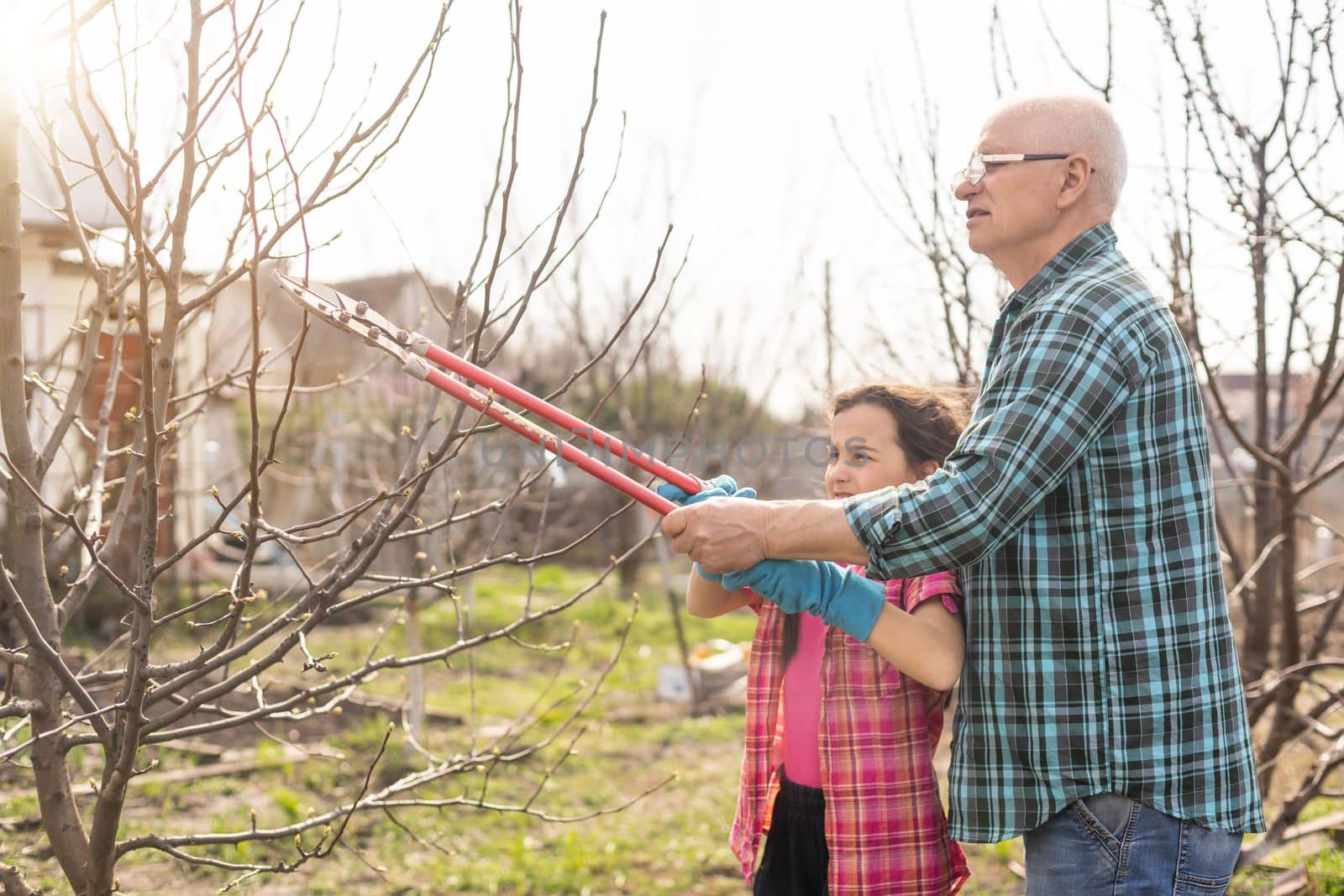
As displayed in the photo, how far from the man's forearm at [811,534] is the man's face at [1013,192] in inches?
20.8

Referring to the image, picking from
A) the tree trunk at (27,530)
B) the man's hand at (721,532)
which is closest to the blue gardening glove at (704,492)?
the man's hand at (721,532)

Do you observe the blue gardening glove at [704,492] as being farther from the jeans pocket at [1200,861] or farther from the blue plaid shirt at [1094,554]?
the jeans pocket at [1200,861]

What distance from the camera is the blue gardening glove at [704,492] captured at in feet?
6.41

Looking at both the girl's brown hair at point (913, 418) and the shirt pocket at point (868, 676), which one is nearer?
the shirt pocket at point (868, 676)

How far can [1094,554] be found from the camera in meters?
1.70

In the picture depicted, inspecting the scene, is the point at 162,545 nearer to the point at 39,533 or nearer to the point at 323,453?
the point at 323,453

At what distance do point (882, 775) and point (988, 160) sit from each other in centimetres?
105

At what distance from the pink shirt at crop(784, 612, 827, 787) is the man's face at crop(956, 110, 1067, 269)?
Answer: 76 centimetres

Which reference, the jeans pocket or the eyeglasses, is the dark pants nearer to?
the jeans pocket

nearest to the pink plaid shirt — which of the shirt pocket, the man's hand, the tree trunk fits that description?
the shirt pocket

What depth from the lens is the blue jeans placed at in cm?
167

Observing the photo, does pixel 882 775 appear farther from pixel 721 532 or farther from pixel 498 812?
pixel 498 812

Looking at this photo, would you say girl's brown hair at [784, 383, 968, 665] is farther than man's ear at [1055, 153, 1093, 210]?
Yes

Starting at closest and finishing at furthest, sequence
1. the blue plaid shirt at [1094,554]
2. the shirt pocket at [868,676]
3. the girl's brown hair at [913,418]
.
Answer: the blue plaid shirt at [1094,554]
the shirt pocket at [868,676]
the girl's brown hair at [913,418]
